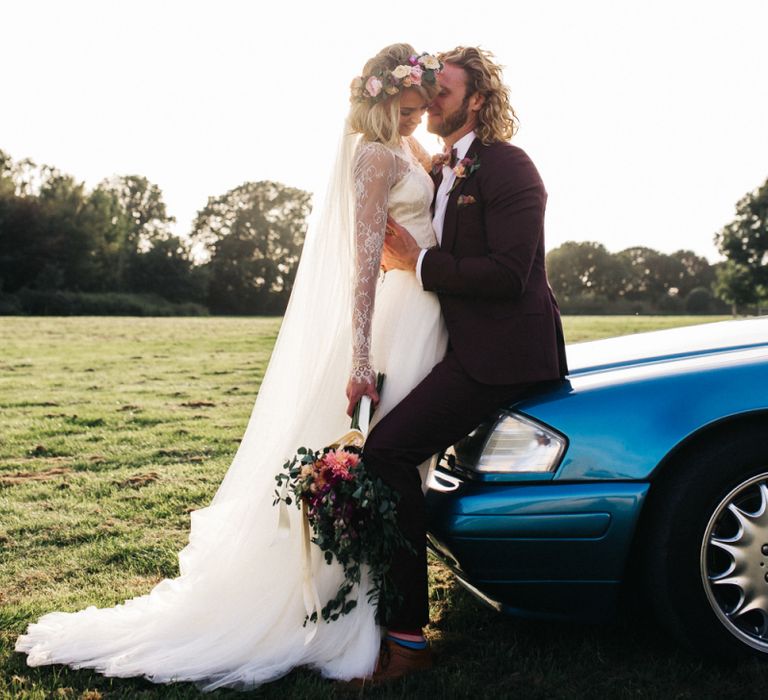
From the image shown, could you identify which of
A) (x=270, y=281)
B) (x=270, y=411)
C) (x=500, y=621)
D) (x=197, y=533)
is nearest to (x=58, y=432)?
(x=197, y=533)

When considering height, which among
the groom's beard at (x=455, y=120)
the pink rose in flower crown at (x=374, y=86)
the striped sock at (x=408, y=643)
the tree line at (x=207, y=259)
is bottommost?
the striped sock at (x=408, y=643)

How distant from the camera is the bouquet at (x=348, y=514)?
2.74 meters

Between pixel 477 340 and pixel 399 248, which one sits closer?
pixel 477 340

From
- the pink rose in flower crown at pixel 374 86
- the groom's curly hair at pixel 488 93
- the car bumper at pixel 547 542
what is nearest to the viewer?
the car bumper at pixel 547 542

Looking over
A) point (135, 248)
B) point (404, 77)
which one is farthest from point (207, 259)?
point (404, 77)

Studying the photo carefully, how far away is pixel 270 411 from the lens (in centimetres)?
328

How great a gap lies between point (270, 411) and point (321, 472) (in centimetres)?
58

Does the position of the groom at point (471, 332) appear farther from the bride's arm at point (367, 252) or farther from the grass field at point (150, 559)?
the grass field at point (150, 559)

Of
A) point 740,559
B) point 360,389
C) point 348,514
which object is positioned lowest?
point 740,559

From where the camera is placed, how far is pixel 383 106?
307 centimetres

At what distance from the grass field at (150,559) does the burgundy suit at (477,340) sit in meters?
0.40

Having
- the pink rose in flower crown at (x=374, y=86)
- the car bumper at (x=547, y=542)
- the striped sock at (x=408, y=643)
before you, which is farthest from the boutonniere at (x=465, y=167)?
the striped sock at (x=408, y=643)

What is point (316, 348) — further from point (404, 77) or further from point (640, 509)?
point (640, 509)

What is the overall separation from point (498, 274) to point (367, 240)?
0.51 m
